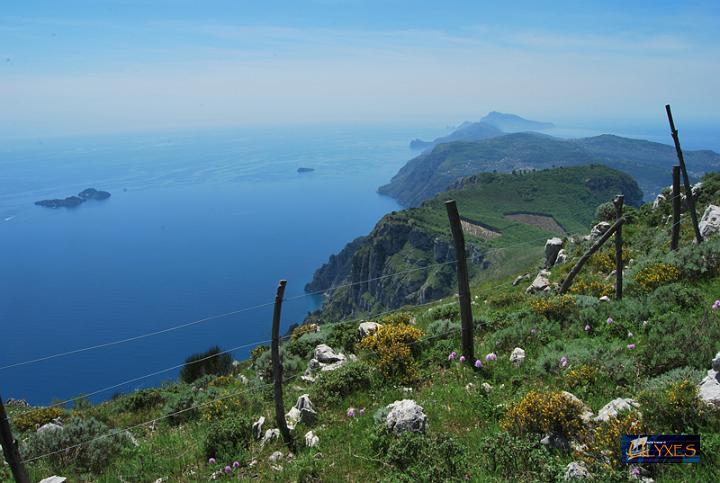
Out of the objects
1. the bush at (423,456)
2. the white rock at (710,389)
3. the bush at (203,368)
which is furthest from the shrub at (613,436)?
the bush at (203,368)

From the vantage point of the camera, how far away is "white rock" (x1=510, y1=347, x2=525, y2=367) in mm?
9117

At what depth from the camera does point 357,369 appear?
9.66 m

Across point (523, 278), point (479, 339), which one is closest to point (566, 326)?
point (479, 339)

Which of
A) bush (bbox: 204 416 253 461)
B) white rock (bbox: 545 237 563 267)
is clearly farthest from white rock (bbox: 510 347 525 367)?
white rock (bbox: 545 237 563 267)

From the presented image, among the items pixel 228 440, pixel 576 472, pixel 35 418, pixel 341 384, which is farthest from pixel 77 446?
pixel 576 472

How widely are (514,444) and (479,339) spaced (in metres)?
5.69

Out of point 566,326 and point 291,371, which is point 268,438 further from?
point 566,326

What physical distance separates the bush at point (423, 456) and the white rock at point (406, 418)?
7.1 inches

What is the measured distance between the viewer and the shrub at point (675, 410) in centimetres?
572

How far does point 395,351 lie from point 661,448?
532 centimetres

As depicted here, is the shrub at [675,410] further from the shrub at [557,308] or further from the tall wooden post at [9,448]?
the tall wooden post at [9,448]

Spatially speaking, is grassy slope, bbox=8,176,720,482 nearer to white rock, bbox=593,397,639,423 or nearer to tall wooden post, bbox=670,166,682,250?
white rock, bbox=593,397,639,423

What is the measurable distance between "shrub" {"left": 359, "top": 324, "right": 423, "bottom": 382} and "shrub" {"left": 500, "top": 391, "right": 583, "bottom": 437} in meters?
3.07

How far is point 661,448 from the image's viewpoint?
5414mm
